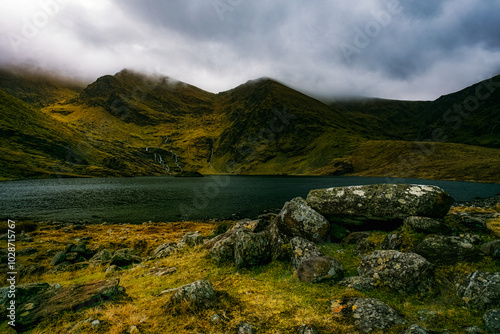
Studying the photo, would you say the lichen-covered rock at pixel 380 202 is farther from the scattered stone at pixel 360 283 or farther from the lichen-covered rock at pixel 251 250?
the scattered stone at pixel 360 283

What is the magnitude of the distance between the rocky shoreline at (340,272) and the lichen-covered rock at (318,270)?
0.14 feet

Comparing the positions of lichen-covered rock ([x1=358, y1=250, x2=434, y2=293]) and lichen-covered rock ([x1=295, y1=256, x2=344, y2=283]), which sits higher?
lichen-covered rock ([x1=358, y1=250, x2=434, y2=293])

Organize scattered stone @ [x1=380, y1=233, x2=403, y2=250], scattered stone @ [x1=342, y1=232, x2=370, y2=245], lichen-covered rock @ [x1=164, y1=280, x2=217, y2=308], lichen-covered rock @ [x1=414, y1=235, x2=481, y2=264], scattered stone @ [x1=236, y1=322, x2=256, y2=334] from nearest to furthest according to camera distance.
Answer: scattered stone @ [x1=236, y1=322, x2=256, y2=334] < lichen-covered rock @ [x1=164, y1=280, x2=217, y2=308] < lichen-covered rock @ [x1=414, y1=235, x2=481, y2=264] < scattered stone @ [x1=380, y1=233, x2=403, y2=250] < scattered stone @ [x1=342, y1=232, x2=370, y2=245]

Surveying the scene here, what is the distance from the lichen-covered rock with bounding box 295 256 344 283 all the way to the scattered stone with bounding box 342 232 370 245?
12.5 feet

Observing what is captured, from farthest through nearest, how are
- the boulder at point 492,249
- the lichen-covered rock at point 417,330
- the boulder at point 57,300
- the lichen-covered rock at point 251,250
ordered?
the lichen-covered rock at point 251,250
the boulder at point 492,249
the boulder at point 57,300
the lichen-covered rock at point 417,330

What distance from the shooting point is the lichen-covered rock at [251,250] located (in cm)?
1112

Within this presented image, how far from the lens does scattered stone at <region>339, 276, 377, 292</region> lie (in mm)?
8000

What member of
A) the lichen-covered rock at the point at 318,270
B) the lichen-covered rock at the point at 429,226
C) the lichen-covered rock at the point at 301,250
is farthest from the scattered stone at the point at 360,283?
the lichen-covered rock at the point at 429,226

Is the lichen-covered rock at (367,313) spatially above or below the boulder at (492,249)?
below

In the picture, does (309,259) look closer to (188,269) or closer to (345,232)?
(345,232)

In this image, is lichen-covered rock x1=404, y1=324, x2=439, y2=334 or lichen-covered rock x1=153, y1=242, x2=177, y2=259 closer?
lichen-covered rock x1=404, y1=324, x2=439, y2=334

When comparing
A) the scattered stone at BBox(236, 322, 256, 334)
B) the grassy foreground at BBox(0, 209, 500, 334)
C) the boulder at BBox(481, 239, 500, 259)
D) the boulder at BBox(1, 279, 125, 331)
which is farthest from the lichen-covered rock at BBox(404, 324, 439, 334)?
the boulder at BBox(1, 279, 125, 331)

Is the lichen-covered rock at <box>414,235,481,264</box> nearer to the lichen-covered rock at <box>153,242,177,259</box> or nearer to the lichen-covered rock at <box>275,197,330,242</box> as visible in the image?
the lichen-covered rock at <box>275,197,330,242</box>

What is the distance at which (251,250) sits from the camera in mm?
11258
